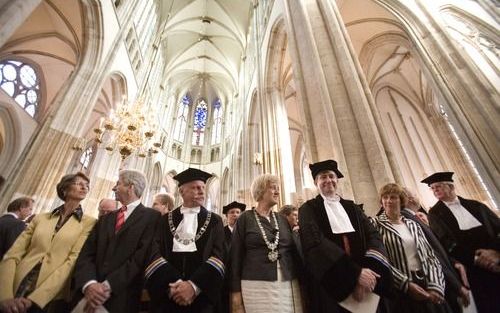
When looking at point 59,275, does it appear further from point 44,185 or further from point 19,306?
point 44,185

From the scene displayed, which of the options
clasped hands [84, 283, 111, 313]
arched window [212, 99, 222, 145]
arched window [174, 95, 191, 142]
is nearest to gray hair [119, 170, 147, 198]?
clasped hands [84, 283, 111, 313]

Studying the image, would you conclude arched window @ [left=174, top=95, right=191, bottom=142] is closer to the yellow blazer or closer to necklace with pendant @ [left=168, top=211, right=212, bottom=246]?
the yellow blazer

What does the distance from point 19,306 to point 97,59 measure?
389 inches

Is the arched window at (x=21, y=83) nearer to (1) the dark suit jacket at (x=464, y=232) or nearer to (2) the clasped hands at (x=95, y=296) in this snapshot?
(2) the clasped hands at (x=95, y=296)

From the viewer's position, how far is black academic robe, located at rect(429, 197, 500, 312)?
207 centimetres

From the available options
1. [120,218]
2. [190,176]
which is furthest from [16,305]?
[190,176]

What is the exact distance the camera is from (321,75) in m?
4.47

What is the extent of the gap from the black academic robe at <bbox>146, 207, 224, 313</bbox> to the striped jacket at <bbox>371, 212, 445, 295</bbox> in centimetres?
131

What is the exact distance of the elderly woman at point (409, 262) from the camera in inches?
68.5

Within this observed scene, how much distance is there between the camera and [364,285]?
1.50 meters

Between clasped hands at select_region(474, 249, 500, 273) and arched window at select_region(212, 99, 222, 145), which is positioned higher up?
arched window at select_region(212, 99, 222, 145)

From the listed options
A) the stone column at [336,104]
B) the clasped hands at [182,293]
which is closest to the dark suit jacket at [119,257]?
the clasped hands at [182,293]

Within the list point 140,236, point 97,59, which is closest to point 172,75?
point 97,59

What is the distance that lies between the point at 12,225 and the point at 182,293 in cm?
236
